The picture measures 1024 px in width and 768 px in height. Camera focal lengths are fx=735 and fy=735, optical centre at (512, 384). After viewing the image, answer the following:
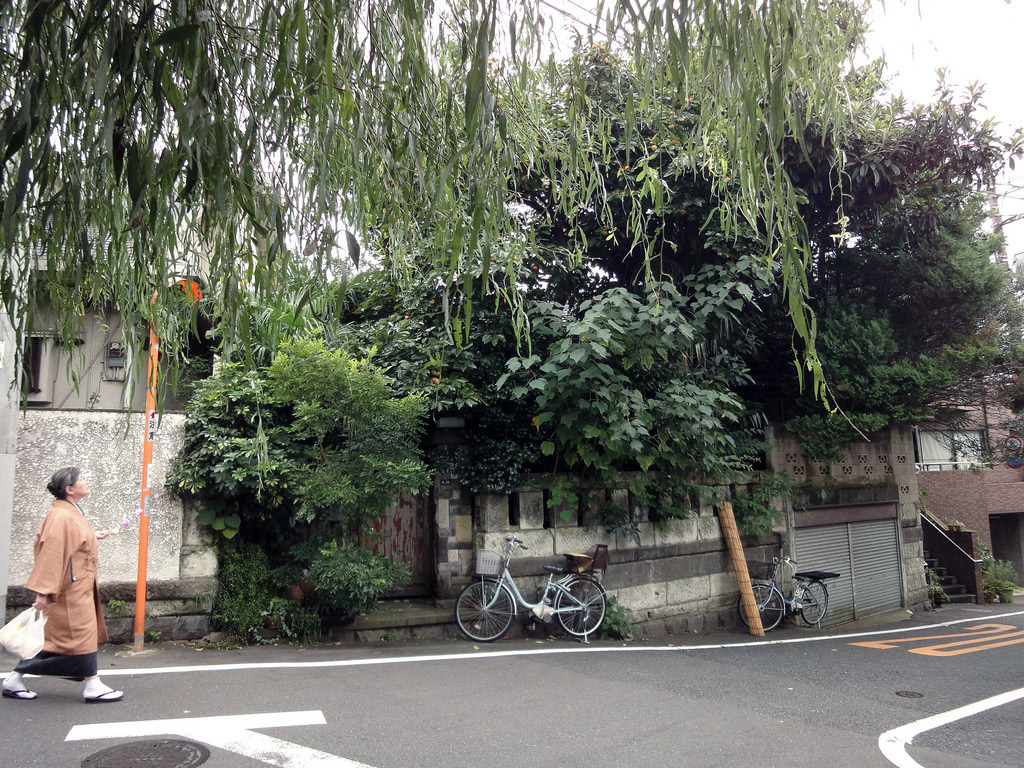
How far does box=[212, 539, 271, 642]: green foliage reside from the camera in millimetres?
6914

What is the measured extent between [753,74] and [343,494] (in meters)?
5.20

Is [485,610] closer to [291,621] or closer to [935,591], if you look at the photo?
[291,621]

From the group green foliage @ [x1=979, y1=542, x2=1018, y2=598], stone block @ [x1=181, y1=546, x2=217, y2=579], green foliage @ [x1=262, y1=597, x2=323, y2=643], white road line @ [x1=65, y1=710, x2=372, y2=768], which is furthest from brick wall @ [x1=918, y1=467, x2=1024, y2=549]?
white road line @ [x1=65, y1=710, x2=372, y2=768]

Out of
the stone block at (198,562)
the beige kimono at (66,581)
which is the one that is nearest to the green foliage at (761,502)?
the stone block at (198,562)

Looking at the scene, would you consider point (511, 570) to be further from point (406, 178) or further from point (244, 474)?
point (406, 178)

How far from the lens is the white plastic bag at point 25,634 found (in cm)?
470

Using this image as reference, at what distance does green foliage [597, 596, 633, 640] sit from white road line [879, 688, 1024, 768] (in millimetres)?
3437

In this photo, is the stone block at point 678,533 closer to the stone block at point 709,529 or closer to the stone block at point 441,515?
the stone block at point 709,529

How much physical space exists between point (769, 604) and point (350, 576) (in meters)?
6.46

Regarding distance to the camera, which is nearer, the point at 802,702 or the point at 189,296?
the point at 189,296

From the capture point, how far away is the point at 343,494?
6.84 meters

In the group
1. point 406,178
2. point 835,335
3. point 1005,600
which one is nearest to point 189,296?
point 406,178

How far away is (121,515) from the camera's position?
Result: 680 centimetres

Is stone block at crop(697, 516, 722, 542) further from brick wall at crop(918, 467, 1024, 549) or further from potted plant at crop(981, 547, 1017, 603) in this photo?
brick wall at crop(918, 467, 1024, 549)
